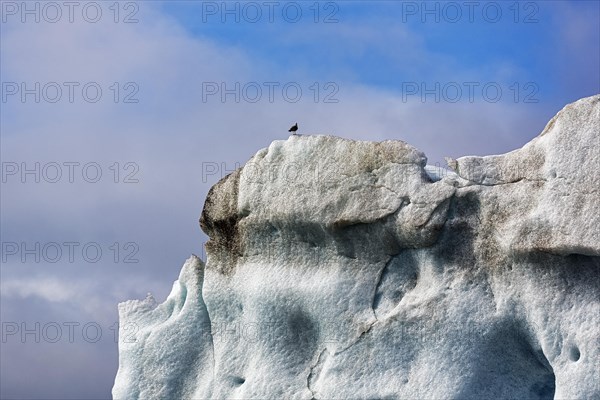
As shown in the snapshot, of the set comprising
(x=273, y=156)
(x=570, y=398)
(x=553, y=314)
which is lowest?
(x=570, y=398)

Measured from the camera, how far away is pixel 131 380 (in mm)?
15266

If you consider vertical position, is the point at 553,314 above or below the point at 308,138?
below

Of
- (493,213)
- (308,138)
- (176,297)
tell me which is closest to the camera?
(493,213)

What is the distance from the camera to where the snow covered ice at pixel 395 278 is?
42.8 feet

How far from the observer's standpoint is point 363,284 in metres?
14.0

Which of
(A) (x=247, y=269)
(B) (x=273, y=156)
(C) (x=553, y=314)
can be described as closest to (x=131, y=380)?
(A) (x=247, y=269)

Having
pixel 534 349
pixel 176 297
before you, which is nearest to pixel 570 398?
pixel 534 349

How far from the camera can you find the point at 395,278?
45.8 ft

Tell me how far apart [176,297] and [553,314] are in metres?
5.08

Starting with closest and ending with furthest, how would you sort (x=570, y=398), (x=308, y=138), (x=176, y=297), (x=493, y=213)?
(x=570, y=398) < (x=493, y=213) < (x=308, y=138) < (x=176, y=297)

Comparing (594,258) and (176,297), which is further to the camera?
(176,297)

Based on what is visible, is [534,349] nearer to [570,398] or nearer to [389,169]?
[570,398]

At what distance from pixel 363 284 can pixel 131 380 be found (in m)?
3.36

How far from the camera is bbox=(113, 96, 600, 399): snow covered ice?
13055 millimetres
